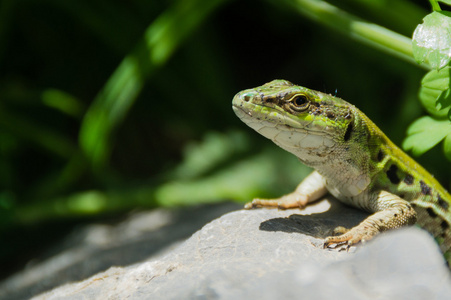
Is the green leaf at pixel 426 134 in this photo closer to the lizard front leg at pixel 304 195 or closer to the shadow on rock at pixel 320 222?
the shadow on rock at pixel 320 222

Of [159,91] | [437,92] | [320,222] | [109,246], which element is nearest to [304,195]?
[320,222]

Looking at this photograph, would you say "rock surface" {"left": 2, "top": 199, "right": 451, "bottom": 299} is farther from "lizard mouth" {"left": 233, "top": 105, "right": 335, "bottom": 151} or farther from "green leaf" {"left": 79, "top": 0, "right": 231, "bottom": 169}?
"green leaf" {"left": 79, "top": 0, "right": 231, "bottom": 169}

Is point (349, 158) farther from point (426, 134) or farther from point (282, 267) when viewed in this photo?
point (282, 267)

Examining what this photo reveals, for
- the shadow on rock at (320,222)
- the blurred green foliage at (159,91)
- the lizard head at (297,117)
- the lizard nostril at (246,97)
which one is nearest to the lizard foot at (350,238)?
the shadow on rock at (320,222)

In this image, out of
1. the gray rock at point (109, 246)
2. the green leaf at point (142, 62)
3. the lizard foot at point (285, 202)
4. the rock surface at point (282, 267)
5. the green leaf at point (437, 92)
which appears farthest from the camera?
the green leaf at point (142, 62)

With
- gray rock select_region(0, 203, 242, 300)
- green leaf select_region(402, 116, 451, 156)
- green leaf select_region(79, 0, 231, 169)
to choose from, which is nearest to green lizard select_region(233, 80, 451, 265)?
green leaf select_region(402, 116, 451, 156)

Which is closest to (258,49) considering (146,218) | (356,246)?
(146,218)
